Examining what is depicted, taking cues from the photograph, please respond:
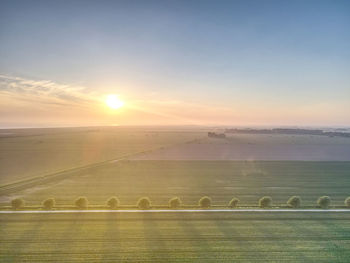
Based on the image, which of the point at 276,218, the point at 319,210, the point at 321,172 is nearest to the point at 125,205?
the point at 276,218

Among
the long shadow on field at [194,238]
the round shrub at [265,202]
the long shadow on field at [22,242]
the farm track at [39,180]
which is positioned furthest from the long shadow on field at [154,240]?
the farm track at [39,180]

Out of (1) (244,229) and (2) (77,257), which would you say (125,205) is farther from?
(1) (244,229)

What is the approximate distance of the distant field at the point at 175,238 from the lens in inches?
642

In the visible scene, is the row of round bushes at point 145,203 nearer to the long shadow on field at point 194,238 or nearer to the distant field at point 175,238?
the distant field at point 175,238

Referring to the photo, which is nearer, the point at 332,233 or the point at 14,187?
the point at 332,233

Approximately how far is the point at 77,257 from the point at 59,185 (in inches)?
876

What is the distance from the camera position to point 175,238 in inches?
738

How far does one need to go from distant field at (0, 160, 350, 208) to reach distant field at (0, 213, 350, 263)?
218 inches

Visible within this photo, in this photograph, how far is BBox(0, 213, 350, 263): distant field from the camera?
1631cm

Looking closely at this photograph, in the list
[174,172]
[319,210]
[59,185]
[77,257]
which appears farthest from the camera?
[174,172]

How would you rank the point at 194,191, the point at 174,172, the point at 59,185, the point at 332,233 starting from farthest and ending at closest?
the point at 174,172 < the point at 59,185 < the point at 194,191 < the point at 332,233

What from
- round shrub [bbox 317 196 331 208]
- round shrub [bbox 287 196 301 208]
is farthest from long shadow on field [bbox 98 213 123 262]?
round shrub [bbox 317 196 331 208]

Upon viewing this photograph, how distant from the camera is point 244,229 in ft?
67.4

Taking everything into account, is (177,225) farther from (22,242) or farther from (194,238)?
(22,242)
